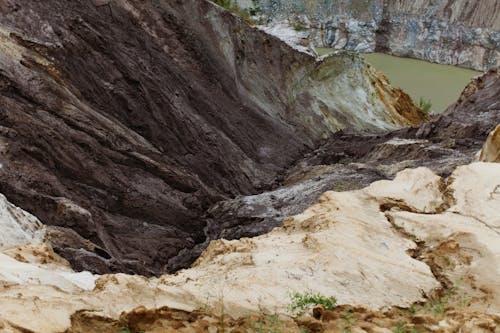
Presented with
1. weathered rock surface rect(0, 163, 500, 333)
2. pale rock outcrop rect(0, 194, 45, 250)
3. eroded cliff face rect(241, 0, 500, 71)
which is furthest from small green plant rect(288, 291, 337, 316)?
eroded cliff face rect(241, 0, 500, 71)

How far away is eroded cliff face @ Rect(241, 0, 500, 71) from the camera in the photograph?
57344 millimetres

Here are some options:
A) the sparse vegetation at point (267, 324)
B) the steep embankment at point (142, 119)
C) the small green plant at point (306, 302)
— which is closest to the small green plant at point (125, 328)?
the sparse vegetation at point (267, 324)

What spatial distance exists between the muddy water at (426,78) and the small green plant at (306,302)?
33.7 metres

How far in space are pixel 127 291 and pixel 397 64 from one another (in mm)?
49714

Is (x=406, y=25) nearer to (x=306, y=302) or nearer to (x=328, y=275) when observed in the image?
(x=328, y=275)

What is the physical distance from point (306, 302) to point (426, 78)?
42.9 metres

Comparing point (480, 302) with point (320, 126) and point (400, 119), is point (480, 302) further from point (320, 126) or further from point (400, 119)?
point (400, 119)

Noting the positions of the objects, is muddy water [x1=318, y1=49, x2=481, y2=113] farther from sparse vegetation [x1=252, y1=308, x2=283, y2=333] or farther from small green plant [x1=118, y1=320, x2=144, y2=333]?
small green plant [x1=118, y1=320, x2=144, y2=333]

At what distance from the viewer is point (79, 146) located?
49.7 ft

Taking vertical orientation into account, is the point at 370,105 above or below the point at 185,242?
above

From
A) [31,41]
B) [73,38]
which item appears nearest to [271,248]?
[31,41]

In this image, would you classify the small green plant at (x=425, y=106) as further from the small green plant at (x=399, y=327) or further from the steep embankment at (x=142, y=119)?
the small green plant at (x=399, y=327)

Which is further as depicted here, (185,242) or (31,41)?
(31,41)

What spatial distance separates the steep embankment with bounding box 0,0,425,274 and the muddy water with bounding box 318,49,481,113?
524 inches
